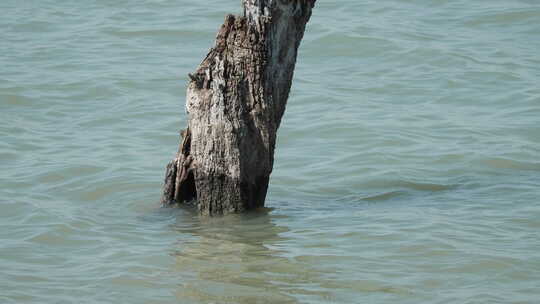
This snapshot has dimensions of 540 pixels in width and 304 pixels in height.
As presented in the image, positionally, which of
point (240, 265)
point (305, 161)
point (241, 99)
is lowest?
point (240, 265)

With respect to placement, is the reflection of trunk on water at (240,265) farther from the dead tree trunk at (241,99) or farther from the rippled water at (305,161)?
the dead tree trunk at (241,99)

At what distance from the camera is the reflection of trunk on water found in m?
6.19

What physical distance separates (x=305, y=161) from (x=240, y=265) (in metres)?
3.30

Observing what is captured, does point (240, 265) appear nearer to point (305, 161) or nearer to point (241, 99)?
point (241, 99)

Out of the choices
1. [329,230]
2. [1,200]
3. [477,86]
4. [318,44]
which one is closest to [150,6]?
[318,44]

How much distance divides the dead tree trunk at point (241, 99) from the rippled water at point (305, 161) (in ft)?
1.37

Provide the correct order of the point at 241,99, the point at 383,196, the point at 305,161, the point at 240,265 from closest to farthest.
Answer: the point at 240,265, the point at 241,99, the point at 383,196, the point at 305,161

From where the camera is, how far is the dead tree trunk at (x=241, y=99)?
283 inches

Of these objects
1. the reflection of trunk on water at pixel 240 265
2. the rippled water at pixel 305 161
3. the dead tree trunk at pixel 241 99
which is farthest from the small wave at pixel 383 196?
the dead tree trunk at pixel 241 99

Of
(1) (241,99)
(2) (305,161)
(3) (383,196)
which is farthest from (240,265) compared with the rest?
(2) (305,161)

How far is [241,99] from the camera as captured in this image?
7309 mm

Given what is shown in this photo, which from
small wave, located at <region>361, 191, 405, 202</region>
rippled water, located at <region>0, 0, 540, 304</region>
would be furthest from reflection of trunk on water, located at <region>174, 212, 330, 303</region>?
small wave, located at <region>361, 191, 405, 202</region>

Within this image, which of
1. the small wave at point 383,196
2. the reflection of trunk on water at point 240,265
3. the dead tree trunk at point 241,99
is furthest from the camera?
the small wave at point 383,196

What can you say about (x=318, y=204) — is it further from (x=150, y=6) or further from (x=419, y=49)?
(x=150, y=6)
